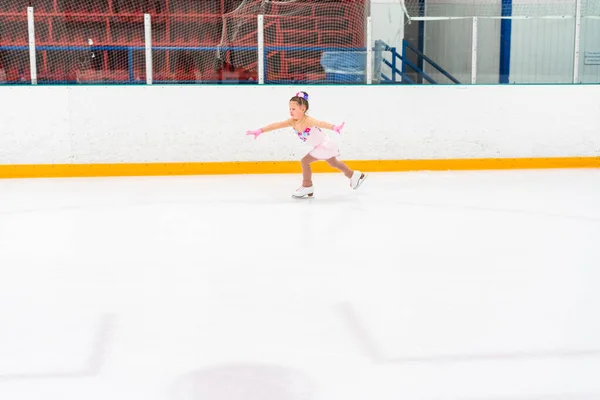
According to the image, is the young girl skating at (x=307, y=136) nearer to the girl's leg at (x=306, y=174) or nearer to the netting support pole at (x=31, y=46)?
the girl's leg at (x=306, y=174)

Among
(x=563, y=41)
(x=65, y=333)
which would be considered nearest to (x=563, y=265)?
(x=65, y=333)

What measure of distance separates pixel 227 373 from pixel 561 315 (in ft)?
4.06

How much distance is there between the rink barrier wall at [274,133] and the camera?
764 centimetres

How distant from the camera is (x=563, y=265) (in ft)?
11.4

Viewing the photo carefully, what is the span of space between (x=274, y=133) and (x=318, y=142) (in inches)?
74.7

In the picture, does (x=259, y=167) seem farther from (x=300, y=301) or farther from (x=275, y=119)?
(x=300, y=301)

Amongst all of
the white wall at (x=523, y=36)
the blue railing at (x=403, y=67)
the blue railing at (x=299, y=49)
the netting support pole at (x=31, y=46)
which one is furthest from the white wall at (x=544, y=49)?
the netting support pole at (x=31, y=46)

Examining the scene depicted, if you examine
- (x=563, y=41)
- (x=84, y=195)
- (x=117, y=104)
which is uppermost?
(x=563, y=41)

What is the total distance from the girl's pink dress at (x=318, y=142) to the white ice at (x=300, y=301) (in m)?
0.76

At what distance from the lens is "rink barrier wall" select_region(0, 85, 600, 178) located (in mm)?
7641

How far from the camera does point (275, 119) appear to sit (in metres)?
8.02

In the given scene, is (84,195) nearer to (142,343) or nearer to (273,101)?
(273,101)

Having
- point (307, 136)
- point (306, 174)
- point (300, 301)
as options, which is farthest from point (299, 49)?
point (300, 301)

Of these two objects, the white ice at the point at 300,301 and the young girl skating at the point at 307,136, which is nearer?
the white ice at the point at 300,301
